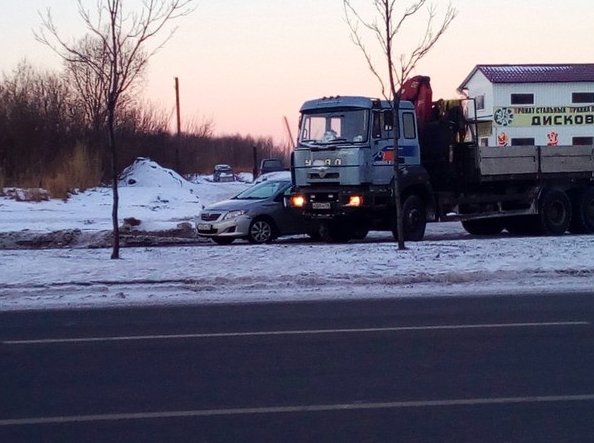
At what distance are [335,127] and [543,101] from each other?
38.5 metres

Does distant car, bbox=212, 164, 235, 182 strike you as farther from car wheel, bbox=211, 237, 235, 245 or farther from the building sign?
car wheel, bbox=211, 237, 235, 245

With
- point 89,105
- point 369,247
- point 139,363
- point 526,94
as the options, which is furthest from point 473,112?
point 526,94

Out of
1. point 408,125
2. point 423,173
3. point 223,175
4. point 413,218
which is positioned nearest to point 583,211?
point 423,173

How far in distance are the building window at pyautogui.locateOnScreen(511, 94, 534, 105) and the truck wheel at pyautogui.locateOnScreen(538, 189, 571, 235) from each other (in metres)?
33.9

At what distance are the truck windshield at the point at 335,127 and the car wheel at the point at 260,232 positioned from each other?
2222 millimetres

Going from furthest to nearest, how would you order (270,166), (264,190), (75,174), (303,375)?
1. (270,166)
2. (75,174)
3. (264,190)
4. (303,375)

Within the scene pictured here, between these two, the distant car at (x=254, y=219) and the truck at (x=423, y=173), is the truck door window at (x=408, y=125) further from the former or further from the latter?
the distant car at (x=254, y=219)

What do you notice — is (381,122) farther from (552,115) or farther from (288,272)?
(552,115)

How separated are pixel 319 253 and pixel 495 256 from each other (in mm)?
3131

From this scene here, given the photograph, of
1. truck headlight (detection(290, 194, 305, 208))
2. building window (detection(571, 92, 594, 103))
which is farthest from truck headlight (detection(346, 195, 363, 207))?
building window (detection(571, 92, 594, 103))

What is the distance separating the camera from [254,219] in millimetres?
22172

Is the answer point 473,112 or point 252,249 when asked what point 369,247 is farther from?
point 473,112

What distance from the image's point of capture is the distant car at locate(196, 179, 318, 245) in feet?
72.4

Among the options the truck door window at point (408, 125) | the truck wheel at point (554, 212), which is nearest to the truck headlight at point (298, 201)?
the truck door window at point (408, 125)
